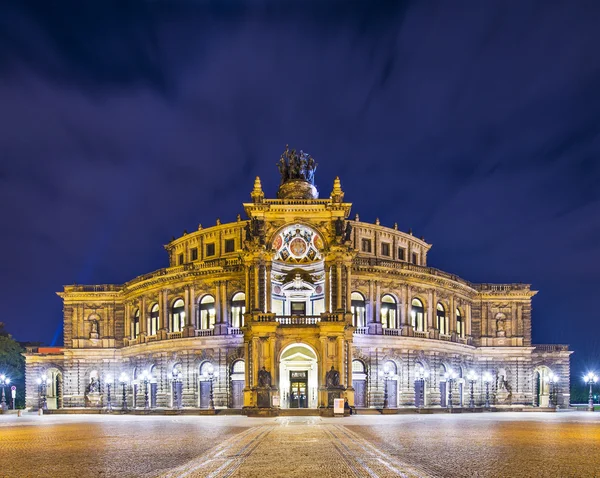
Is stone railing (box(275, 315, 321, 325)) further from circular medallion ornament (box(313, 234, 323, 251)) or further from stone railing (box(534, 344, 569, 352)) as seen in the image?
stone railing (box(534, 344, 569, 352))

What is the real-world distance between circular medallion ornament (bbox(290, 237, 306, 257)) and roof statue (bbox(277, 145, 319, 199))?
20.6 feet

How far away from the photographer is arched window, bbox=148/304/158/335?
76.4m

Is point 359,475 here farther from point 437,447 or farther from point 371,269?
point 371,269

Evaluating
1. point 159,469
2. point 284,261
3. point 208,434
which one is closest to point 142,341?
point 284,261

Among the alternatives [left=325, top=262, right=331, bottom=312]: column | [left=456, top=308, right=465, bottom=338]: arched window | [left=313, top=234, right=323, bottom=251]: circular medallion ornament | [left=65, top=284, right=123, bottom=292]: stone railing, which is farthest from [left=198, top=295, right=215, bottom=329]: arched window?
[left=456, top=308, right=465, bottom=338]: arched window

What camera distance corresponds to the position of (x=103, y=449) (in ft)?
78.5

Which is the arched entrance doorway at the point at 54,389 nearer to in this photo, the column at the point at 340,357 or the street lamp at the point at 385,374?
the street lamp at the point at 385,374

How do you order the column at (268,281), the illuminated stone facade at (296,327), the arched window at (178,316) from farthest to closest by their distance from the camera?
the arched window at (178,316), the column at (268,281), the illuminated stone facade at (296,327)

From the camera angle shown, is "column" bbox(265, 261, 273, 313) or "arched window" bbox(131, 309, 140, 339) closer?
"column" bbox(265, 261, 273, 313)

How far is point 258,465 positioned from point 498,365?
225 ft

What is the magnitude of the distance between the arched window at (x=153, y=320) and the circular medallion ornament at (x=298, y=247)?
23.4 meters

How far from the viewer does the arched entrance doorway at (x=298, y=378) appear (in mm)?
60438

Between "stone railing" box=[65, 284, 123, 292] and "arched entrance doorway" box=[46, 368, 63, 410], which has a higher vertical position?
"stone railing" box=[65, 284, 123, 292]

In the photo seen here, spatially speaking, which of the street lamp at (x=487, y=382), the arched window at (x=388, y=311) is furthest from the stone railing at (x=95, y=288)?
the street lamp at (x=487, y=382)
